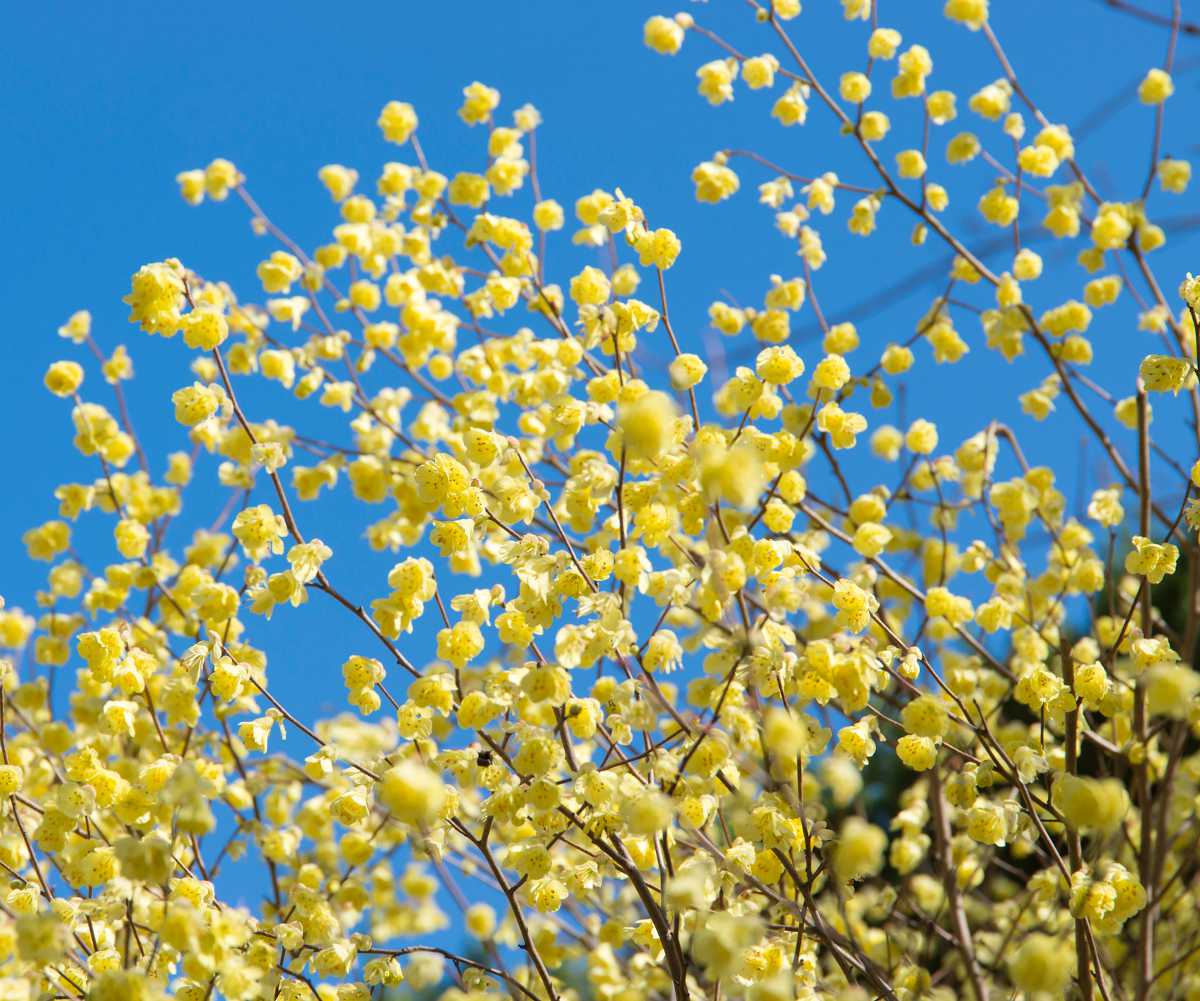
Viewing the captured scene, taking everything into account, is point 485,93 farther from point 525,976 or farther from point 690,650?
point 525,976

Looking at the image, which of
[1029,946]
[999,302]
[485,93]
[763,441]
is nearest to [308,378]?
[485,93]

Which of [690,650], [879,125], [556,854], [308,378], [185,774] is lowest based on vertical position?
[185,774]

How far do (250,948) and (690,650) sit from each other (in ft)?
4.36

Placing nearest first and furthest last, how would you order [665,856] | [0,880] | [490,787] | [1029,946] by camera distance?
1. [1029,946]
2. [665,856]
3. [490,787]
4. [0,880]

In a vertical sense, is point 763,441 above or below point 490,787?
above

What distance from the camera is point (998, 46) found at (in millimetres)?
3988

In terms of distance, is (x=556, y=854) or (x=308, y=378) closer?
(x=556, y=854)

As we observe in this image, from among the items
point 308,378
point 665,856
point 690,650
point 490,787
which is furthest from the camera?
point 308,378

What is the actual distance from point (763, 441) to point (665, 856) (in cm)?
92

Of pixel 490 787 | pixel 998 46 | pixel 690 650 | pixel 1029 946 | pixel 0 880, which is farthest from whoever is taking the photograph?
pixel 998 46

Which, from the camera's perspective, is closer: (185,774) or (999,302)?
(185,774)

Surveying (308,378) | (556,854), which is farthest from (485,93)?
(556,854)

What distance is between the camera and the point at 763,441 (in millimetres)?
2896

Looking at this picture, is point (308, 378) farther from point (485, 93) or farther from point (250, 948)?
point (250, 948)
